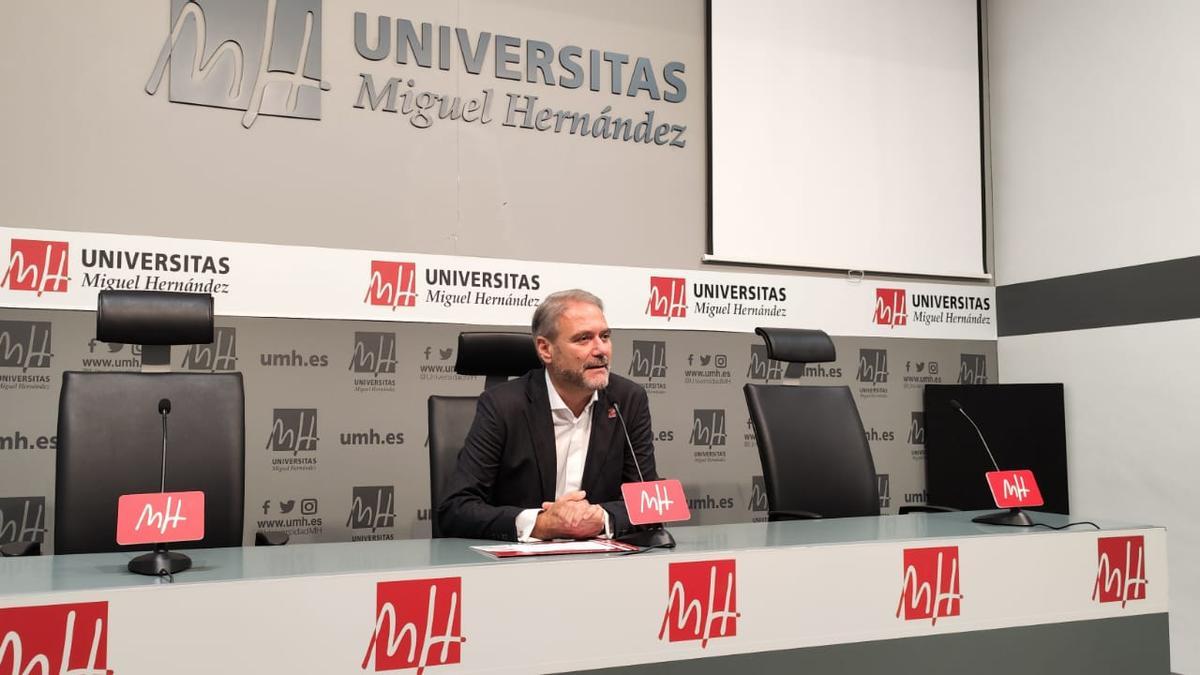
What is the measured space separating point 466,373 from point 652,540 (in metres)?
1.00

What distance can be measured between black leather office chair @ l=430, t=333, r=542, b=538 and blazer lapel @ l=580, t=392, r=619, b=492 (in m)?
0.29

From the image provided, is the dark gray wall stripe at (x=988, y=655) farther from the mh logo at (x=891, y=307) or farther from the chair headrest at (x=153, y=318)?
the mh logo at (x=891, y=307)

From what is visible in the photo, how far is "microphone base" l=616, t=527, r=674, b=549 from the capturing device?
5.72 ft

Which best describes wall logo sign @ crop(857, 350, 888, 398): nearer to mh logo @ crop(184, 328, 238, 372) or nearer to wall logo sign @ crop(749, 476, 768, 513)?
wall logo sign @ crop(749, 476, 768, 513)

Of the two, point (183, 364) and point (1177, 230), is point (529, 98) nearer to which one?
point (183, 364)

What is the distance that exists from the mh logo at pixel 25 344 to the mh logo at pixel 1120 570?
300cm

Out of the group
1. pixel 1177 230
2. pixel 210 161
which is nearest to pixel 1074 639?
pixel 1177 230

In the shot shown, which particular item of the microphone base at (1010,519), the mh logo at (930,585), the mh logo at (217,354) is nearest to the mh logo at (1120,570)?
the microphone base at (1010,519)

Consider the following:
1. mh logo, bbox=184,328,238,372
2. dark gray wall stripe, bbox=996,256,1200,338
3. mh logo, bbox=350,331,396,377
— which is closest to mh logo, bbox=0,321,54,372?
mh logo, bbox=184,328,238,372

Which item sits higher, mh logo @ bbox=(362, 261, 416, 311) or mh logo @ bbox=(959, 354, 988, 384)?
mh logo @ bbox=(362, 261, 416, 311)

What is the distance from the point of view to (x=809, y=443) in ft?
9.65

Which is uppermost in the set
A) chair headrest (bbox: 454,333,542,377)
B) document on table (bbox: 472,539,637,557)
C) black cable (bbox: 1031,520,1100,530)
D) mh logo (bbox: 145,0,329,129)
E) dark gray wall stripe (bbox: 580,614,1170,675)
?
mh logo (bbox: 145,0,329,129)

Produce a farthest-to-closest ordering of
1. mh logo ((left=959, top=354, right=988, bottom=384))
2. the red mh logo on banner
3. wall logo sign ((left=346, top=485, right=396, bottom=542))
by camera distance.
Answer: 1. mh logo ((left=959, top=354, right=988, bottom=384))
2. wall logo sign ((left=346, top=485, right=396, bottom=542))
3. the red mh logo on banner

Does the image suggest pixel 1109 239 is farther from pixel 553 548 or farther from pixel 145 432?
pixel 145 432
